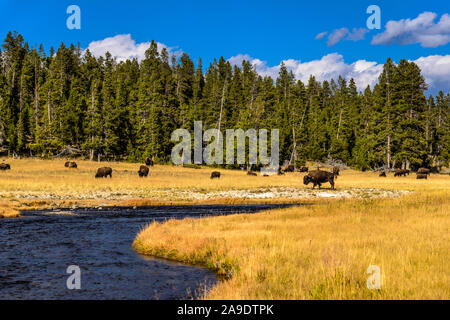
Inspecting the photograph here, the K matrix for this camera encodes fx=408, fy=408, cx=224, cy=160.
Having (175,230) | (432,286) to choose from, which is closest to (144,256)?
(175,230)

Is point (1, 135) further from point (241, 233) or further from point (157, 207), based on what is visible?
point (241, 233)

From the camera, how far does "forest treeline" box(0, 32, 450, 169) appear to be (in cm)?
7019

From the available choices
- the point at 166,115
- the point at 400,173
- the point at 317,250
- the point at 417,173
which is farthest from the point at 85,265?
the point at 166,115

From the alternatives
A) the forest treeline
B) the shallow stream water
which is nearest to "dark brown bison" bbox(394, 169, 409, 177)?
the forest treeline
